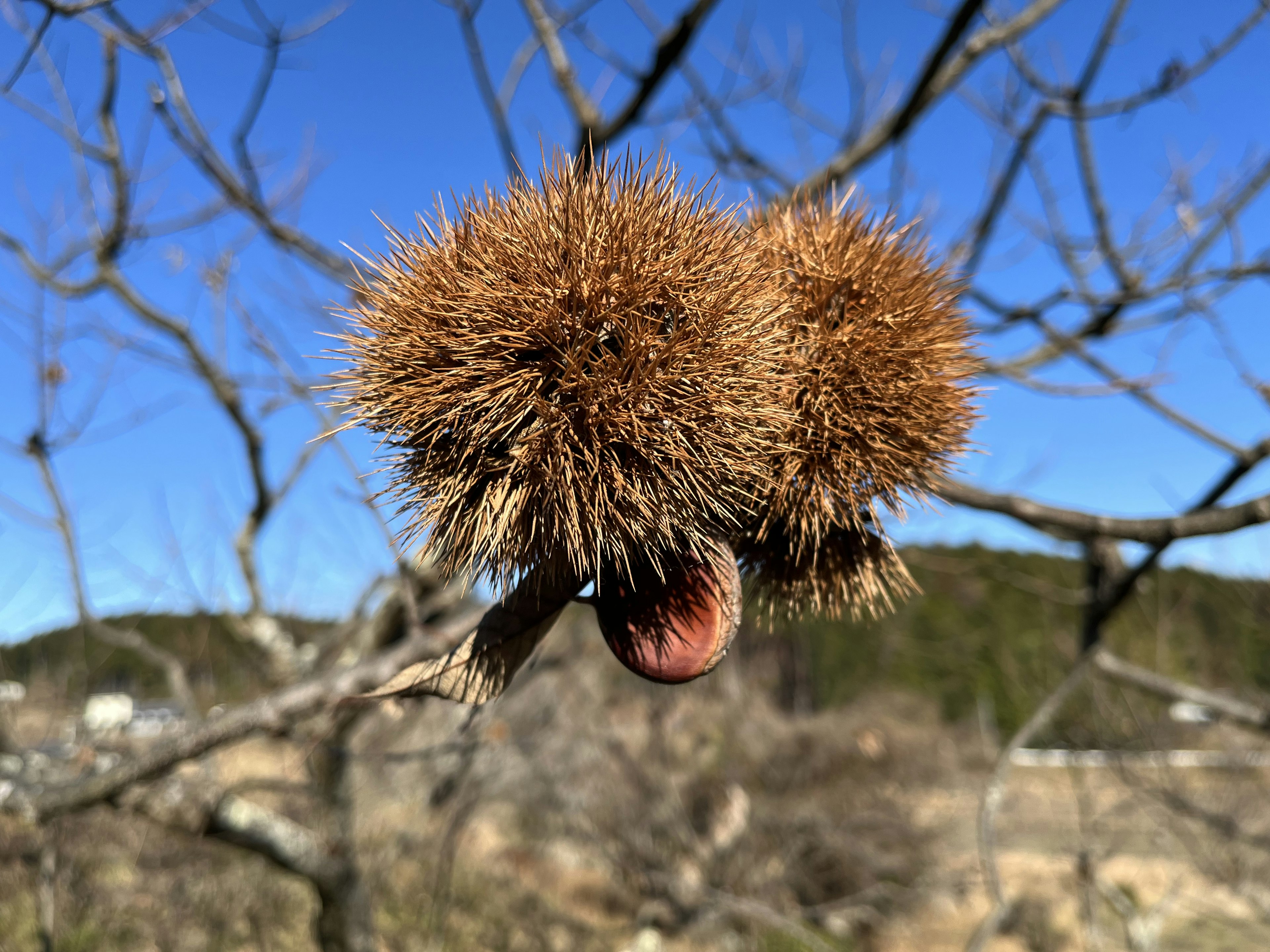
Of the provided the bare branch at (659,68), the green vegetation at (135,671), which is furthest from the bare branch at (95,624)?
the bare branch at (659,68)

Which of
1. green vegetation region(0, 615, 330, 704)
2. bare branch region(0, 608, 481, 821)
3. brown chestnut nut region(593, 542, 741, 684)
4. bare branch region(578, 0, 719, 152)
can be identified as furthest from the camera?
green vegetation region(0, 615, 330, 704)

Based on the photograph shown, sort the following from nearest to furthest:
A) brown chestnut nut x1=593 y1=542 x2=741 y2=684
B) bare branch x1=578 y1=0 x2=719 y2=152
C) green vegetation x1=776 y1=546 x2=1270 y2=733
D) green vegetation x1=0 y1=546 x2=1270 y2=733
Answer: brown chestnut nut x1=593 y1=542 x2=741 y2=684 → bare branch x1=578 y1=0 x2=719 y2=152 → green vegetation x1=0 y1=546 x2=1270 y2=733 → green vegetation x1=776 y1=546 x2=1270 y2=733

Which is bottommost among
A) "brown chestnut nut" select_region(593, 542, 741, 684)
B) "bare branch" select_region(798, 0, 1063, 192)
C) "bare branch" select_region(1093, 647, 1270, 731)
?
"bare branch" select_region(1093, 647, 1270, 731)

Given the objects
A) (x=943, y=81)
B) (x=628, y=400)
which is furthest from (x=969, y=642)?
(x=628, y=400)

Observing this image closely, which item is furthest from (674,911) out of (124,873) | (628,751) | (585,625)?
(124,873)

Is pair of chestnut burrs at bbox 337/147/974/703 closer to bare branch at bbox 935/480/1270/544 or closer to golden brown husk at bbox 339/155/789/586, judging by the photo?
golden brown husk at bbox 339/155/789/586

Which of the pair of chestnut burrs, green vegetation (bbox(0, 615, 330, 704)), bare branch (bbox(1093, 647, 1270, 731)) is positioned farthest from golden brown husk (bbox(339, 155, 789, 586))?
green vegetation (bbox(0, 615, 330, 704))

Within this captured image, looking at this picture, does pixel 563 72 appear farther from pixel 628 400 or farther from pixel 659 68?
pixel 628 400
